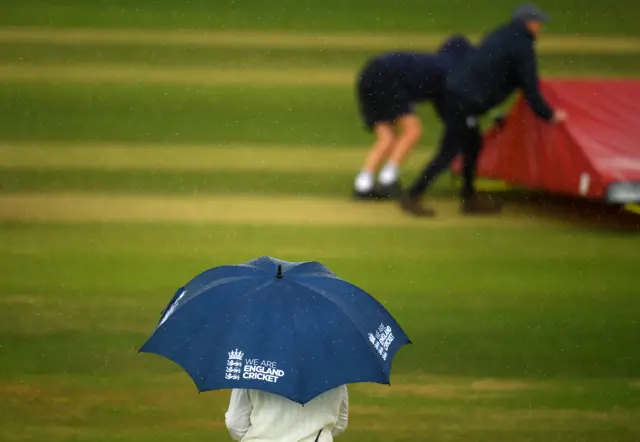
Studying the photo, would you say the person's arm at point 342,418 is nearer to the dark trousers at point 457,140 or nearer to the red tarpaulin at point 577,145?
the red tarpaulin at point 577,145

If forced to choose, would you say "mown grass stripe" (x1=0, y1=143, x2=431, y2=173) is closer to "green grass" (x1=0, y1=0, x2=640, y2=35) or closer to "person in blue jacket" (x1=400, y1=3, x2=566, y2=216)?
"person in blue jacket" (x1=400, y1=3, x2=566, y2=216)

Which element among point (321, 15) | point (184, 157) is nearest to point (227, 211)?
point (184, 157)

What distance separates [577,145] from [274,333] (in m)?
7.66

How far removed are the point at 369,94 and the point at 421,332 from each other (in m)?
4.36

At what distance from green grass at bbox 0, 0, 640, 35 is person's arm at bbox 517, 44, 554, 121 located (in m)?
11.1

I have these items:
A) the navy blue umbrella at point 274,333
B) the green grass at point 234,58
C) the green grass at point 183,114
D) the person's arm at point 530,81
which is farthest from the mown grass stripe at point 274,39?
the navy blue umbrella at point 274,333

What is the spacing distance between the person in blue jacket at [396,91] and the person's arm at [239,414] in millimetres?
8220

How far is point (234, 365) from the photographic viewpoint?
4.19m

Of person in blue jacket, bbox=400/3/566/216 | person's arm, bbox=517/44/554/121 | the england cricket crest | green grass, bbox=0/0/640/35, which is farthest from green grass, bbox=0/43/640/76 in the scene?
the england cricket crest

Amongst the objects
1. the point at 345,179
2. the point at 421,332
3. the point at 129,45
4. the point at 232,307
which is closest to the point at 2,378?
the point at 421,332

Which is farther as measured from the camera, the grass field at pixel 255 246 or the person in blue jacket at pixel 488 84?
the person in blue jacket at pixel 488 84

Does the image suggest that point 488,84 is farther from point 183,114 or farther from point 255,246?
point 183,114

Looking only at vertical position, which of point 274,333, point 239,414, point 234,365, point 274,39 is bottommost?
point 274,39

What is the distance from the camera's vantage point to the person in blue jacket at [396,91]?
12.2 metres
